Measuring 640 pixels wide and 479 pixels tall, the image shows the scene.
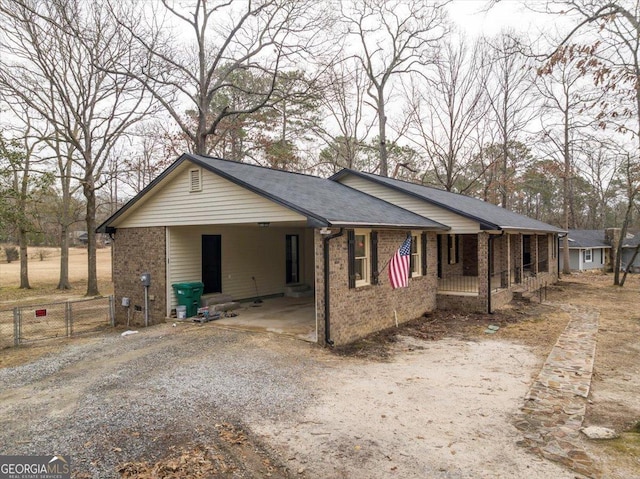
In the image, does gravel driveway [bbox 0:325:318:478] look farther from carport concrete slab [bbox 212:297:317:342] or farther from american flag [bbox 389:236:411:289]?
american flag [bbox 389:236:411:289]

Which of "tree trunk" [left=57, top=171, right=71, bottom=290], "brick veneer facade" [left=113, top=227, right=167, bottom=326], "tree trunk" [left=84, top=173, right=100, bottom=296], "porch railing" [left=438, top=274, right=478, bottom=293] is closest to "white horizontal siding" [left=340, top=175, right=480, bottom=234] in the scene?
"porch railing" [left=438, top=274, right=478, bottom=293]

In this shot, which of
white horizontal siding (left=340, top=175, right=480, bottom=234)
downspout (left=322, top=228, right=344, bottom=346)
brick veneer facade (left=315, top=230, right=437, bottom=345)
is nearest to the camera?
downspout (left=322, top=228, right=344, bottom=346)

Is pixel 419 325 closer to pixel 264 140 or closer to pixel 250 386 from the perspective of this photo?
pixel 250 386

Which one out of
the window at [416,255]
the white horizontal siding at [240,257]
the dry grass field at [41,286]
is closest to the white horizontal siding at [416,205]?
the window at [416,255]

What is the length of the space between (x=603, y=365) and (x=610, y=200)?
42.9 m

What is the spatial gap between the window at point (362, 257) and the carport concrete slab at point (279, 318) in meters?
1.76

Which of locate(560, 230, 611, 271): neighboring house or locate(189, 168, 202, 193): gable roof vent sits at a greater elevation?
locate(189, 168, 202, 193): gable roof vent

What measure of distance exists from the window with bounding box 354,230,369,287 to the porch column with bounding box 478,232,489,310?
4886 mm

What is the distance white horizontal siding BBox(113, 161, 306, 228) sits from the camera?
9.67 metres

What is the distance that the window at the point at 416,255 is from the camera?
1260 cm

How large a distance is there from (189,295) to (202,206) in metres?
2.71

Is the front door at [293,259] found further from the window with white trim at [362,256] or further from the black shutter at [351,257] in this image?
the black shutter at [351,257]

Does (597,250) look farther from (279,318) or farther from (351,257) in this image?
(351,257)

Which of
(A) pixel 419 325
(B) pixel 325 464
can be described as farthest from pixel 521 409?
(A) pixel 419 325
